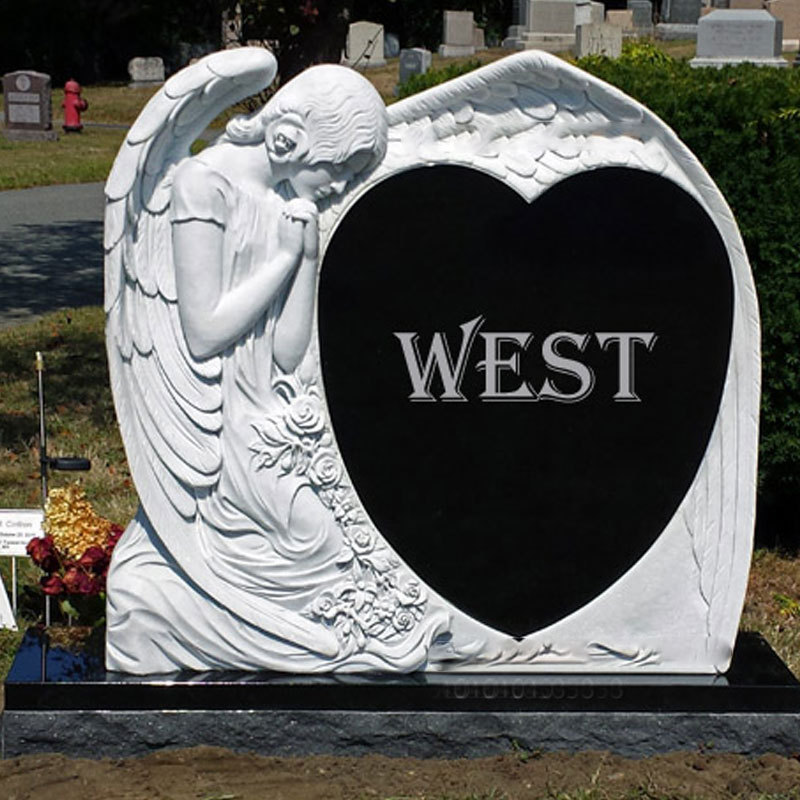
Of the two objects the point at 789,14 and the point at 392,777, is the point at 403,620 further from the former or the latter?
the point at 789,14

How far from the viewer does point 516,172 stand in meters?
4.18

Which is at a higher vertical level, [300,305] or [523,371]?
[300,305]

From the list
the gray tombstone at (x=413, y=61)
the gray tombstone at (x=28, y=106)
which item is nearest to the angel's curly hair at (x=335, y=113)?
the gray tombstone at (x=28, y=106)

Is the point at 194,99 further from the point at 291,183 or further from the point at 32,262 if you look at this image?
the point at 32,262

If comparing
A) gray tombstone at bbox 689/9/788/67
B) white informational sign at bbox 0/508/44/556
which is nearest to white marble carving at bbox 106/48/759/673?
white informational sign at bbox 0/508/44/556

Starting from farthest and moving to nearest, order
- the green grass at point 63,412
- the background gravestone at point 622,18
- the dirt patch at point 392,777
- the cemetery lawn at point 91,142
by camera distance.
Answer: the background gravestone at point 622,18, the cemetery lawn at point 91,142, the green grass at point 63,412, the dirt patch at point 392,777

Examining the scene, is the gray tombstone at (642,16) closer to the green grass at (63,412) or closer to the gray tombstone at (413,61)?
the gray tombstone at (413,61)

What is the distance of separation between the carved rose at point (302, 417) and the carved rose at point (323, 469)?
0.08m

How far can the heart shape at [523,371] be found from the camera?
4.20 metres

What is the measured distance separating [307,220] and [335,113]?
30 centimetres

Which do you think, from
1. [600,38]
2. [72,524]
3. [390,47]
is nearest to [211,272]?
[72,524]

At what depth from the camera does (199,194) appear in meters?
4.07

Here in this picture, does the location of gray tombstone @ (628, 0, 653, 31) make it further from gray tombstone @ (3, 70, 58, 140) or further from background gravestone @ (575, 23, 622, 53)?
gray tombstone @ (3, 70, 58, 140)

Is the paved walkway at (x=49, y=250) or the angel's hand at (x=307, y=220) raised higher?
the angel's hand at (x=307, y=220)
